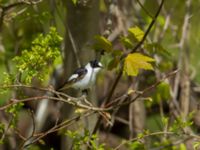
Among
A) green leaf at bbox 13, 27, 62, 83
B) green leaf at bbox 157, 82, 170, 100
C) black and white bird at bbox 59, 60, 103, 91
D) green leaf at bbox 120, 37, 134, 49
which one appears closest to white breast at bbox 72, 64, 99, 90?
black and white bird at bbox 59, 60, 103, 91

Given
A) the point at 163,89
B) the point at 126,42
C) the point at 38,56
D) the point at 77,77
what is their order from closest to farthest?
the point at 38,56
the point at 126,42
the point at 77,77
the point at 163,89

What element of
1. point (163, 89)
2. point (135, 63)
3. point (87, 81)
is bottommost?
point (163, 89)

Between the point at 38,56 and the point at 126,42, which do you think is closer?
the point at 38,56

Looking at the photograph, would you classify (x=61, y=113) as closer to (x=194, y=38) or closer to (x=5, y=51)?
(x=5, y=51)

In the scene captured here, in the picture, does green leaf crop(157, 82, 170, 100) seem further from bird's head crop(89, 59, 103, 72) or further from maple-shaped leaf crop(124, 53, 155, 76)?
maple-shaped leaf crop(124, 53, 155, 76)

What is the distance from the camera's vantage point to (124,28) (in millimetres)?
4820

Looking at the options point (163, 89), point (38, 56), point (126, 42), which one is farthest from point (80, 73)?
point (163, 89)

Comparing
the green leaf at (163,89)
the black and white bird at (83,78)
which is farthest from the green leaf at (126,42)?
the green leaf at (163,89)

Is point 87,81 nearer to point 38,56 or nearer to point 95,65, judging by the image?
point 95,65

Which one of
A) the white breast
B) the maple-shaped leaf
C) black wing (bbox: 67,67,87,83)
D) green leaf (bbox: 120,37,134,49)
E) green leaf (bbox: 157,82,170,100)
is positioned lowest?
green leaf (bbox: 157,82,170,100)

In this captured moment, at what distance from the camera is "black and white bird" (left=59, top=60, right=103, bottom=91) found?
3.04 meters

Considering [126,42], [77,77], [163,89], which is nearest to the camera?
[126,42]

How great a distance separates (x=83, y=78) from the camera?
9.98ft

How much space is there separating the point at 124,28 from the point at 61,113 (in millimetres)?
1560
